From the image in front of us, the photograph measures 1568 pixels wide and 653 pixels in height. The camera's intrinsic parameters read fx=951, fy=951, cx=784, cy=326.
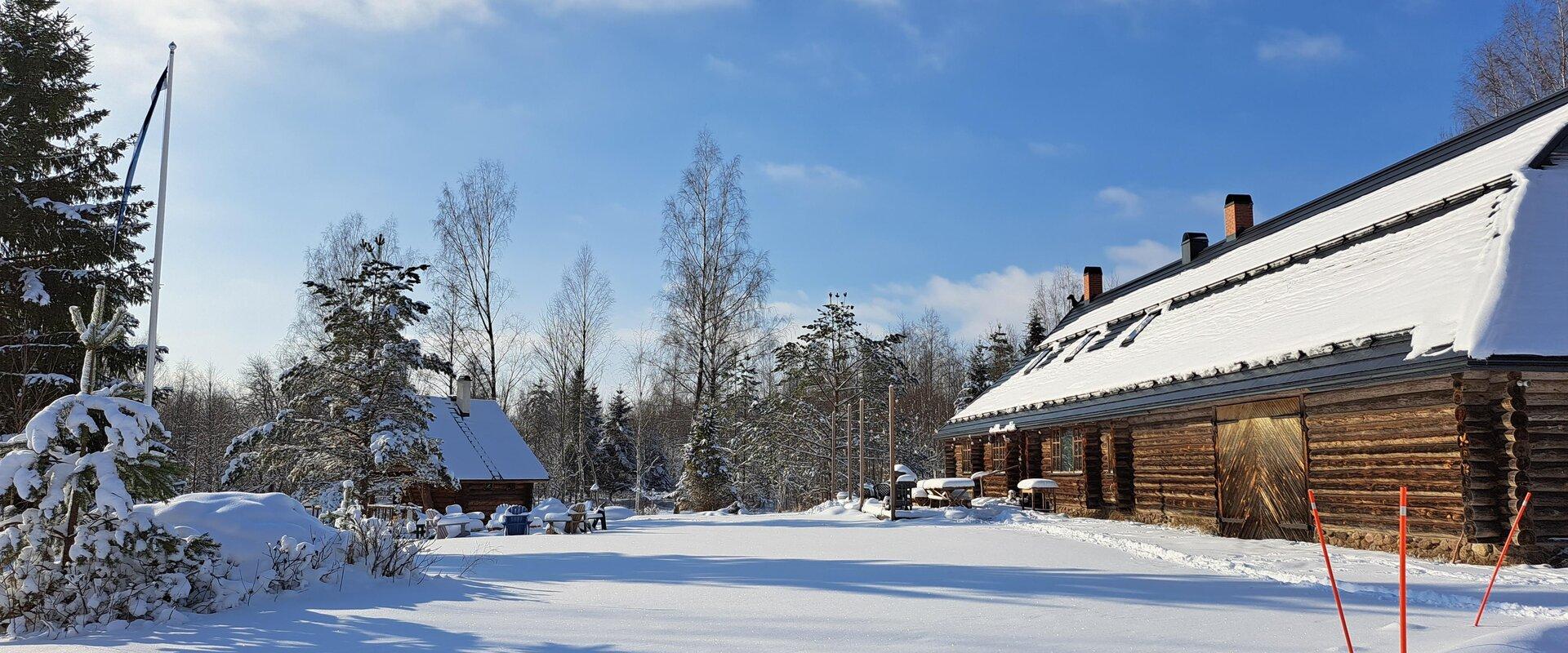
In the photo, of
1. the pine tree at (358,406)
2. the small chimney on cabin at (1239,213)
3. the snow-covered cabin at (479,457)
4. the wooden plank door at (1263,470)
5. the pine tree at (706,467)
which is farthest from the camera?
the pine tree at (706,467)

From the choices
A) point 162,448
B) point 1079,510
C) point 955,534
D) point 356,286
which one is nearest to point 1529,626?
point 955,534

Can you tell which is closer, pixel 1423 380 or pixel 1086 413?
pixel 1423 380

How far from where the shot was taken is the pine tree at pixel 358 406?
22234mm

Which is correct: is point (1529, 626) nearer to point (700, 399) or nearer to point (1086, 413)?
point (1086, 413)

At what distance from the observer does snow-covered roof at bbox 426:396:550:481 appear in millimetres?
29203

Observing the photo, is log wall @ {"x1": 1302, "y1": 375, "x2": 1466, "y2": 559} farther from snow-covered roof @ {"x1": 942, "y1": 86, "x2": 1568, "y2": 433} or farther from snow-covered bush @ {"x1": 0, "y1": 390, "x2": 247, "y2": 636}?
snow-covered bush @ {"x1": 0, "y1": 390, "x2": 247, "y2": 636}

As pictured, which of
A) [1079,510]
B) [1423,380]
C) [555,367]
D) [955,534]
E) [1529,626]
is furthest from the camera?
[555,367]

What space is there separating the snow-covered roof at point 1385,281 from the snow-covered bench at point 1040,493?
1.86 meters

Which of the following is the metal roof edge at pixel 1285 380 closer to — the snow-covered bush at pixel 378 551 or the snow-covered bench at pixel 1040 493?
the snow-covered bench at pixel 1040 493

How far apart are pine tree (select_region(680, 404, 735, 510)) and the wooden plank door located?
68.6ft

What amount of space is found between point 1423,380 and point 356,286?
856 inches

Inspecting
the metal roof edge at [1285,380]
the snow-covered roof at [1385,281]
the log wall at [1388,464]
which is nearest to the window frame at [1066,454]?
the snow-covered roof at [1385,281]

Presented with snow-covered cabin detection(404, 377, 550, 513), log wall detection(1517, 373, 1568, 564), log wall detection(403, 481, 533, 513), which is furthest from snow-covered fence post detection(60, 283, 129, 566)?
log wall detection(403, 481, 533, 513)

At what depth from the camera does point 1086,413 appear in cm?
2002
